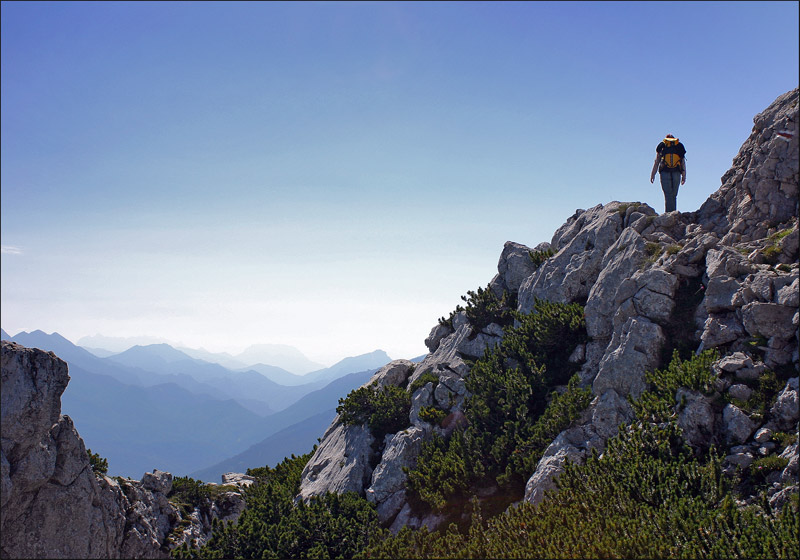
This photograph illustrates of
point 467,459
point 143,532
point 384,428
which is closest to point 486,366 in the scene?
point 467,459

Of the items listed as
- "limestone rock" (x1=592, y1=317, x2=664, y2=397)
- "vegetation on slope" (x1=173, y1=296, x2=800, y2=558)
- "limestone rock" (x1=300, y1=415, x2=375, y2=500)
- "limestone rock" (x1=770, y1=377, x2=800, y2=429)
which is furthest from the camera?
"limestone rock" (x1=300, y1=415, x2=375, y2=500)

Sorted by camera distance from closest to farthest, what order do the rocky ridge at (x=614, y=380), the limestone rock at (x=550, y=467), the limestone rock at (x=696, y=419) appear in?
the limestone rock at (x=696, y=419), the rocky ridge at (x=614, y=380), the limestone rock at (x=550, y=467)

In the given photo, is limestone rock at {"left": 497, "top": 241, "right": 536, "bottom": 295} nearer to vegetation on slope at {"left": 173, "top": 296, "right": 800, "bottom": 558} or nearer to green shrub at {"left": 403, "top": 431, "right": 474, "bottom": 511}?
vegetation on slope at {"left": 173, "top": 296, "right": 800, "bottom": 558}

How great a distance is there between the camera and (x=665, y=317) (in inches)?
767

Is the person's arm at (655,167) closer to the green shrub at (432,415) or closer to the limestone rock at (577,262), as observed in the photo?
the limestone rock at (577,262)

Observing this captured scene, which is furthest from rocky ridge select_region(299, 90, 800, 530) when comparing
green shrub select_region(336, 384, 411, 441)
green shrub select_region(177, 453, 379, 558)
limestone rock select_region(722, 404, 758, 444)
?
green shrub select_region(177, 453, 379, 558)

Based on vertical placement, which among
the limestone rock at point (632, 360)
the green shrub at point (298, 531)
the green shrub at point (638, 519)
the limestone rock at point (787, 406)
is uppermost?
the limestone rock at point (632, 360)

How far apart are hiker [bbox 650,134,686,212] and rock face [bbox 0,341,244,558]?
3080 centimetres

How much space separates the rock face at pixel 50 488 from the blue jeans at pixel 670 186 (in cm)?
3072

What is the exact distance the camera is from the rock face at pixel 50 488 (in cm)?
1822

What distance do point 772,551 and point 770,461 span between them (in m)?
3.64

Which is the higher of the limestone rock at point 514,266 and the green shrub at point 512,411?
the limestone rock at point 514,266

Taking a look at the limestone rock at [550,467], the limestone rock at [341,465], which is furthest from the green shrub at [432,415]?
the limestone rock at [550,467]

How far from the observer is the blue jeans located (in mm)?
24547
